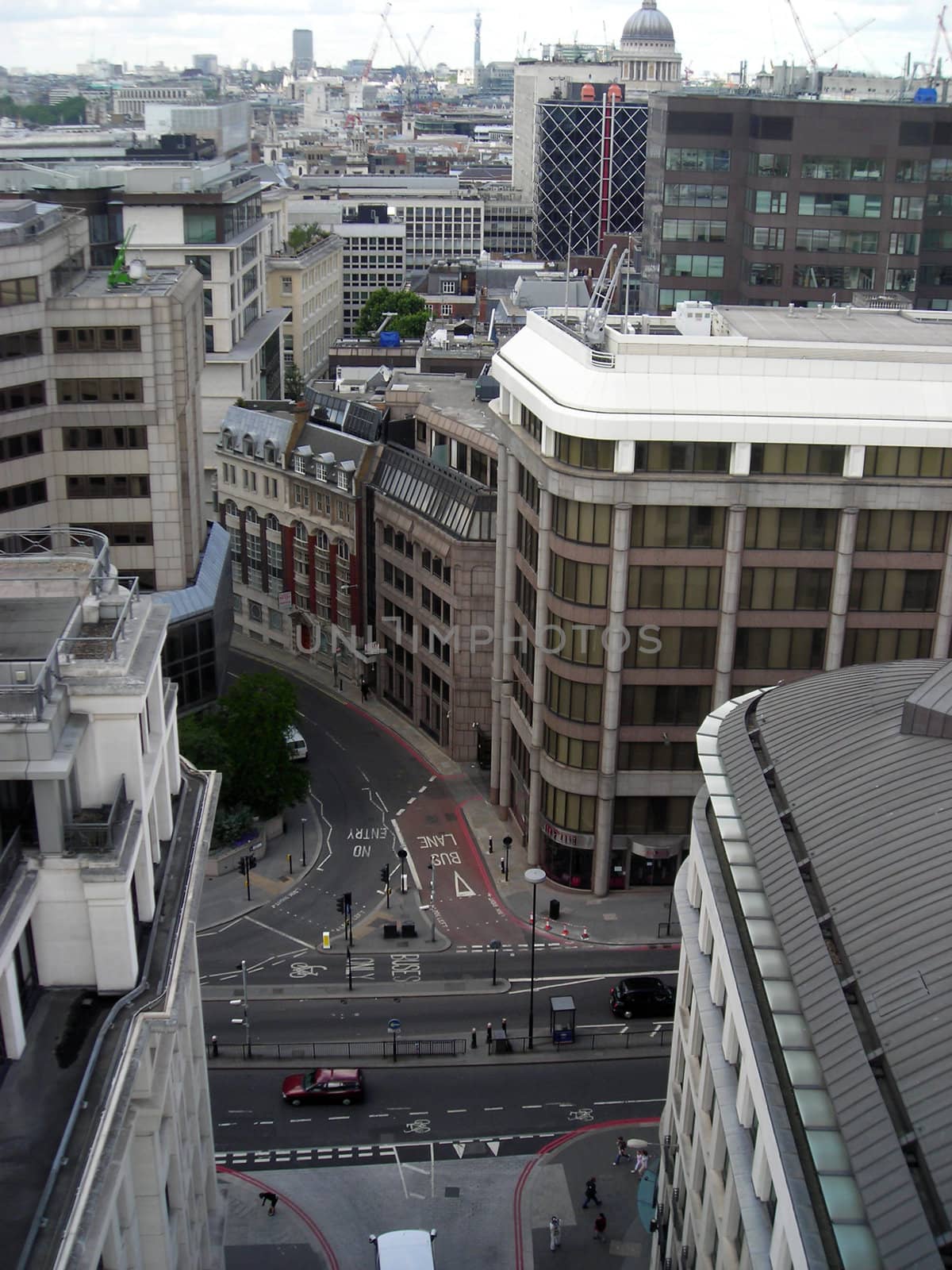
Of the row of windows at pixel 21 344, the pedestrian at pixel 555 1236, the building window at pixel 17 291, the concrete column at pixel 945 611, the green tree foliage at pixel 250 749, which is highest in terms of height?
the building window at pixel 17 291

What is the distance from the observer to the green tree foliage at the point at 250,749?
92688 millimetres

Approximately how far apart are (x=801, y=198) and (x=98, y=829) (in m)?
121

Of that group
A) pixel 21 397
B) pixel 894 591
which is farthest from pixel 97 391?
pixel 894 591

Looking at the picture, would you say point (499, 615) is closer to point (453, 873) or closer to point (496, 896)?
point (453, 873)

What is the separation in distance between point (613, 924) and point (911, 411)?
34.8 m

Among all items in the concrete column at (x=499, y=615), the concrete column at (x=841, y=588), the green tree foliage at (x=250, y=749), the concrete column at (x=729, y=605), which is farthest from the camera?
the concrete column at (x=499, y=615)

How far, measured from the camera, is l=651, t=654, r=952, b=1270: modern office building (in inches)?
1299

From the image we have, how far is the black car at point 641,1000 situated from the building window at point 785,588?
22.2 m

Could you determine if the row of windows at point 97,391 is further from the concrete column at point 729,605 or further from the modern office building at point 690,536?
the concrete column at point 729,605

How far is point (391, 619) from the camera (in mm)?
116938

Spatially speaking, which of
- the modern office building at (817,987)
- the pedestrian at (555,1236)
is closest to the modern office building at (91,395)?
the modern office building at (817,987)

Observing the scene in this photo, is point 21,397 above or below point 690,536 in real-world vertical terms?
above

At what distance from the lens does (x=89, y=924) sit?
121ft

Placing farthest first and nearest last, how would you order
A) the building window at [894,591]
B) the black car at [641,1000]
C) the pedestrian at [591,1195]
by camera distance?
the building window at [894,591] → the black car at [641,1000] → the pedestrian at [591,1195]
